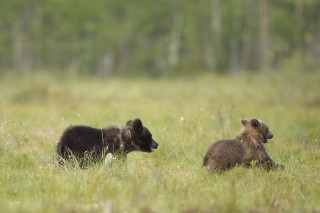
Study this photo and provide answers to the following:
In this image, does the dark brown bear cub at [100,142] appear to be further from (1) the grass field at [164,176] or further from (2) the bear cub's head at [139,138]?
(1) the grass field at [164,176]

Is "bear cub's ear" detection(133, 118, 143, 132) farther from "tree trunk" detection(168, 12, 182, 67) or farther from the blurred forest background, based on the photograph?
"tree trunk" detection(168, 12, 182, 67)

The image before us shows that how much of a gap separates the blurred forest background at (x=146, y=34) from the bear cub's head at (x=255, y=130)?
3033cm

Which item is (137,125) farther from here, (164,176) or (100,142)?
(164,176)

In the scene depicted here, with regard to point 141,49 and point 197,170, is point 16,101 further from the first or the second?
point 141,49

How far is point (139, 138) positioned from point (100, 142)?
3.00ft

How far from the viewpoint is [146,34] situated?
61.0m

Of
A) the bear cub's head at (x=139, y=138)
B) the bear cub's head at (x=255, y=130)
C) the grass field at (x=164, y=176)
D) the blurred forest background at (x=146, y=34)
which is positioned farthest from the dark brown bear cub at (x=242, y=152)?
the blurred forest background at (x=146, y=34)

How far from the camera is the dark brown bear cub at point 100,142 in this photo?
1026cm

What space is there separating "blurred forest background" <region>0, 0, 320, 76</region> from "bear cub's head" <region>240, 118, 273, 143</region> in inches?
1194

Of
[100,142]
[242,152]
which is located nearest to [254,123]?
[242,152]

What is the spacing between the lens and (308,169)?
419 inches

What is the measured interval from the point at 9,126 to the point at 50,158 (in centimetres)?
231

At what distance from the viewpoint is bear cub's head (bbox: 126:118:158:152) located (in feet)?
36.7

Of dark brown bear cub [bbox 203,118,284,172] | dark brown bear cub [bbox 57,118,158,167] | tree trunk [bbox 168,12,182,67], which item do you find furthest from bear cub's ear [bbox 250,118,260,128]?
tree trunk [bbox 168,12,182,67]
